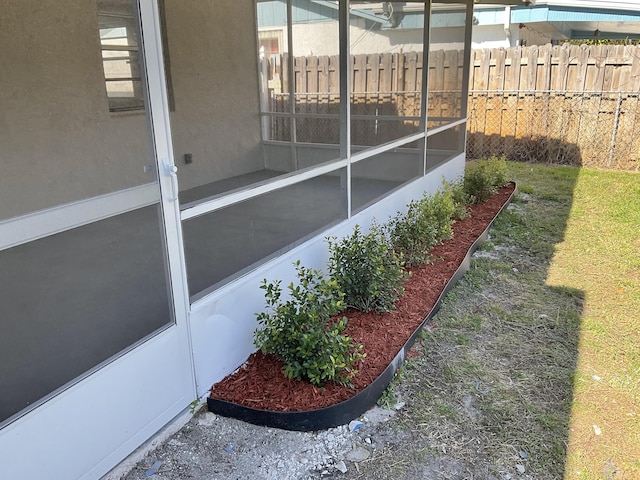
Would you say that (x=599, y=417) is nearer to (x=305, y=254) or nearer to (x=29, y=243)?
(x=305, y=254)

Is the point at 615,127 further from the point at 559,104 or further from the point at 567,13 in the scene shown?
the point at 567,13

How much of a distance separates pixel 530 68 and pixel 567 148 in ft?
5.19

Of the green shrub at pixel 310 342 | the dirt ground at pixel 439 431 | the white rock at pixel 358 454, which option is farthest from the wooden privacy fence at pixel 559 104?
the white rock at pixel 358 454

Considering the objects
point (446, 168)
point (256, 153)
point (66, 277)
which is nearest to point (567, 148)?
point (446, 168)

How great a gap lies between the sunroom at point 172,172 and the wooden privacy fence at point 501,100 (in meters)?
0.05

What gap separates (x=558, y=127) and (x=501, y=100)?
1143 millimetres

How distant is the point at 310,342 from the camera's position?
8.56 feet

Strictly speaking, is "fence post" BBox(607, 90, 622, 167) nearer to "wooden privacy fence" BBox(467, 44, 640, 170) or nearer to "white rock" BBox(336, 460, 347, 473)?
"wooden privacy fence" BBox(467, 44, 640, 170)

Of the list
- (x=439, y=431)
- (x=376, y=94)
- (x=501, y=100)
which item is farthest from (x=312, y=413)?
(x=501, y=100)

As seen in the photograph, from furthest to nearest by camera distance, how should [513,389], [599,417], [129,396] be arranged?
[513,389]
[599,417]
[129,396]

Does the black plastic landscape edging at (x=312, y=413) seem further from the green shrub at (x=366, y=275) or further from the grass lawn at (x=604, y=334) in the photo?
the grass lawn at (x=604, y=334)

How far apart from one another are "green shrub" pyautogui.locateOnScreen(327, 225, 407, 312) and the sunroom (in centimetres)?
28

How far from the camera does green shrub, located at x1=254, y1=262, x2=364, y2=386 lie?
103 inches

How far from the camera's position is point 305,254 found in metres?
3.53
